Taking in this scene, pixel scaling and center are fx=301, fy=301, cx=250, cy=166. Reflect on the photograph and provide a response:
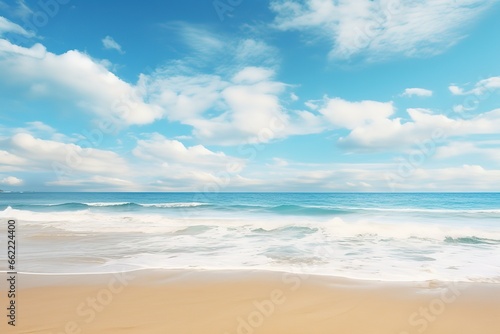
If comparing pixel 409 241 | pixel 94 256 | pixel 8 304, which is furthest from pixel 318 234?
pixel 8 304

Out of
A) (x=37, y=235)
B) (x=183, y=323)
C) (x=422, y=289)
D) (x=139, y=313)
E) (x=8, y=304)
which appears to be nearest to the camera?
(x=183, y=323)

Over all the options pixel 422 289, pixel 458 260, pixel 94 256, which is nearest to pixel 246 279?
pixel 422 289

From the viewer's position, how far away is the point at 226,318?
4266mm

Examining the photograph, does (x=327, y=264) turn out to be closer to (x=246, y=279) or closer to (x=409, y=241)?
(x=246, y=279)

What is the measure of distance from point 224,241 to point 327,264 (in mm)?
4690

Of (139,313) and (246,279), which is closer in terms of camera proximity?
(139,313)

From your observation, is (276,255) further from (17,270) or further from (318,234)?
(17,270)

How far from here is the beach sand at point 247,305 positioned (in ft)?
13.2

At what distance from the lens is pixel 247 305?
15.6 feet

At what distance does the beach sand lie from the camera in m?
4.02

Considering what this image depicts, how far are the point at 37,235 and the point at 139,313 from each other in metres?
10.9

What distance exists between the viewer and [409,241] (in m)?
10.9

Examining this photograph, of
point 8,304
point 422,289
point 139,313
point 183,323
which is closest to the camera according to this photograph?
point 183,323

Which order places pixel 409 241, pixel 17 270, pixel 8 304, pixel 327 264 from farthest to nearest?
pixel 409 241, pixel 327 264, pixel 17 270, pixel 8 304
